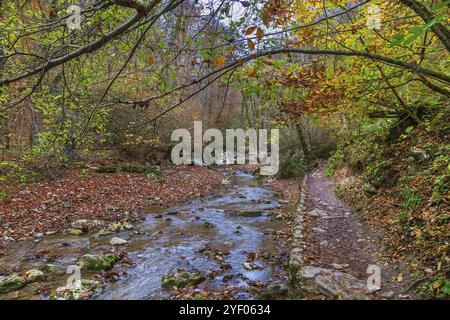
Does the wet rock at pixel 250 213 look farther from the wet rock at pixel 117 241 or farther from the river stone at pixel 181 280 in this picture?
the river stone at pixel 181 280

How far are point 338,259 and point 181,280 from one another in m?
2.36

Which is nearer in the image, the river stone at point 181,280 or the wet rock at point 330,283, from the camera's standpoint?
the wet rock at point 330,283

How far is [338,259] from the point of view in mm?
4883

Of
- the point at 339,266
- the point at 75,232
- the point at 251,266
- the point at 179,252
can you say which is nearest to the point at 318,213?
the point at 251,266

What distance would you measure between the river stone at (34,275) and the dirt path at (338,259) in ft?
12.4

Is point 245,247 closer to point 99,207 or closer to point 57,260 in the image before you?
point 57,260

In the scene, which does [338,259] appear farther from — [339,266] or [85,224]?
[85,224]

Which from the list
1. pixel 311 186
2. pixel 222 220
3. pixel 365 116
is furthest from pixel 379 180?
pixel 311 186

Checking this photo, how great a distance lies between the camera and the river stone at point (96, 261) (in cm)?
527

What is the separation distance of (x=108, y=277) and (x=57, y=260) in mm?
1304

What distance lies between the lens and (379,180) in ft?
23.8

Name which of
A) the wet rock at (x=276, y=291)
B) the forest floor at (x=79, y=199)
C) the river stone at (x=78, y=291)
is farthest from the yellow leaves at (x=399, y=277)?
the forest floor at (x=79, y=199)

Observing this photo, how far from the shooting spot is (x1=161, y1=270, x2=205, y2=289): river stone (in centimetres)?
469

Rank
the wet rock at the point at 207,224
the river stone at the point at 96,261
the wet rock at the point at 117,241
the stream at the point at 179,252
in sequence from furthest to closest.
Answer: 1. the wet rock at the point at 207,224
2. the wet rock at the point at 117,241
3. the river stone at the point at 96,261
4. the stream at the point at 179,252
